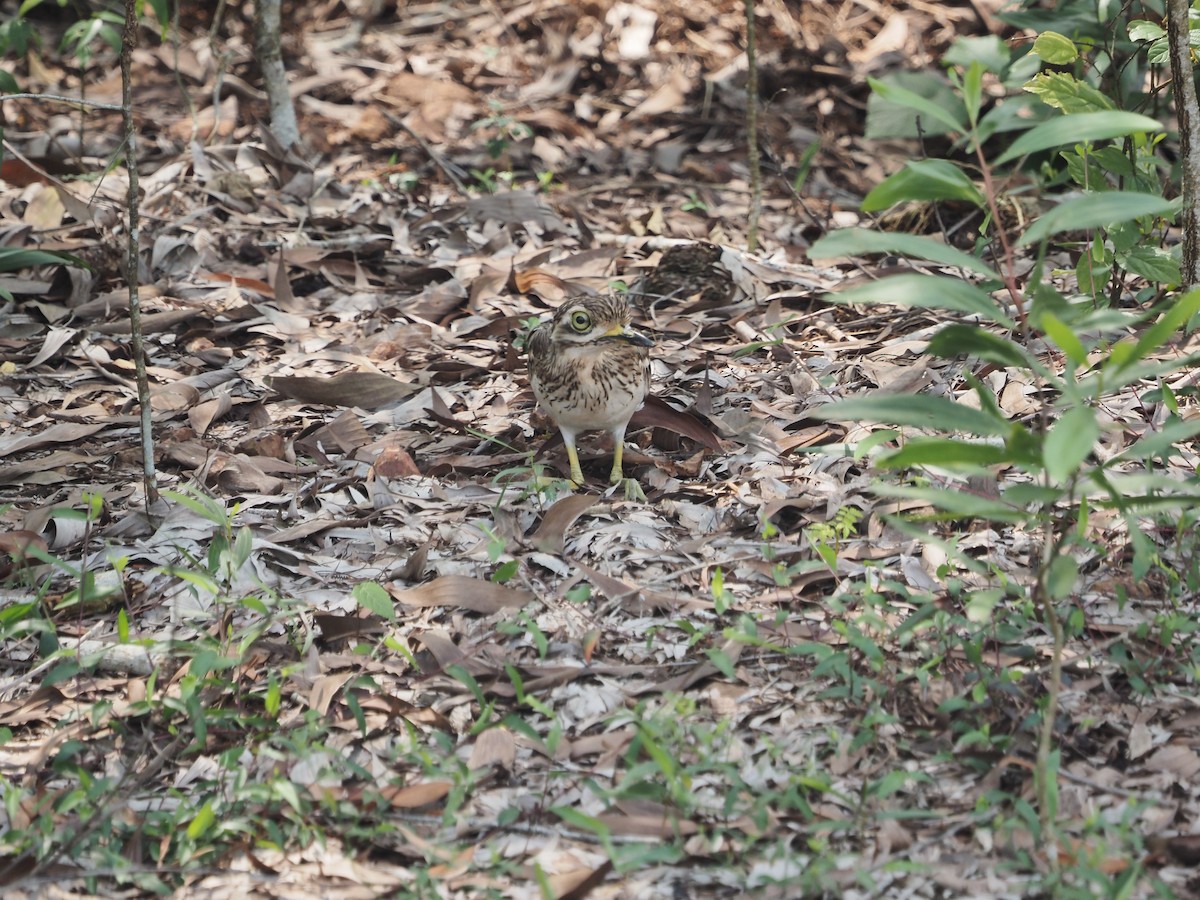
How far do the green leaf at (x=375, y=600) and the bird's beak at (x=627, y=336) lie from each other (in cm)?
141

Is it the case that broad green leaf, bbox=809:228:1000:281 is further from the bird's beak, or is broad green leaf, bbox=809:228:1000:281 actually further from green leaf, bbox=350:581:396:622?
the bird's beak

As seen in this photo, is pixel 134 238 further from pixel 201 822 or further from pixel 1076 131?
pixel 1076 131

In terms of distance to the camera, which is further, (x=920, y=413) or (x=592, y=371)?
(x=592, y=371)

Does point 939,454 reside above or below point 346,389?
above

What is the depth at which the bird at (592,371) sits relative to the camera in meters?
4.65

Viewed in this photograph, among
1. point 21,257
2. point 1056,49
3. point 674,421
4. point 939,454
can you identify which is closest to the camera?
point 939,454

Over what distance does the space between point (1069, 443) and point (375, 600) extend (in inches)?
81.2

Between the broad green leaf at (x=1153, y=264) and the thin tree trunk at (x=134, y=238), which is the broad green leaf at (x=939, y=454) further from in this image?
the thin tree trunk at (x=134, y=238)

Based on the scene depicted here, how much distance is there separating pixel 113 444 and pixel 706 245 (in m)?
2.97

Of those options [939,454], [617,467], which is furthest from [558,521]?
[939,454]

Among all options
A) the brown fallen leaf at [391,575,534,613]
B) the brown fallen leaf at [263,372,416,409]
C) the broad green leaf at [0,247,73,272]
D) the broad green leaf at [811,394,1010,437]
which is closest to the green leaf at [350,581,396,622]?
the brown fallen leaf at [391,575,534,613]

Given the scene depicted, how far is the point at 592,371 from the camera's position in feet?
15.2

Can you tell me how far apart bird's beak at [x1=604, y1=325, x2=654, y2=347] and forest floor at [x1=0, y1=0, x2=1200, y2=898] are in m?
0.45

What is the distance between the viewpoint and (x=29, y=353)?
5.80 metres
